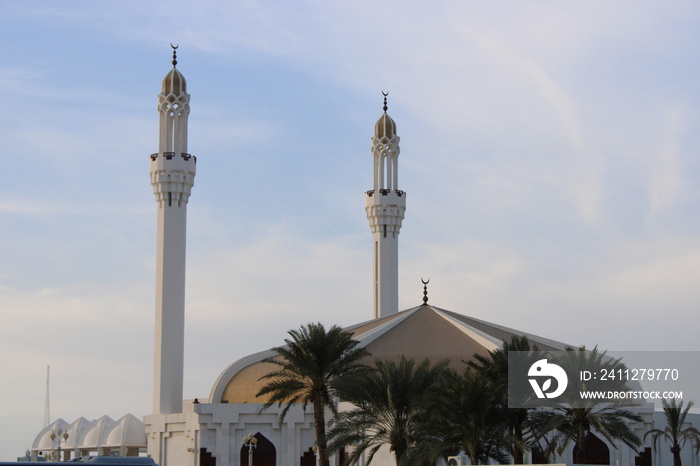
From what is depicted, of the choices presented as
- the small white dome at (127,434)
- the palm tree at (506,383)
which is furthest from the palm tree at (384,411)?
the small white dome at (127,434)

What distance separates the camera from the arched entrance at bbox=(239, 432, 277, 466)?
5116cm

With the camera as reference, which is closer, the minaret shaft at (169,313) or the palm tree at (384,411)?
the palm tree at (384,411)

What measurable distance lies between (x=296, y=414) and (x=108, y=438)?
2067 cm

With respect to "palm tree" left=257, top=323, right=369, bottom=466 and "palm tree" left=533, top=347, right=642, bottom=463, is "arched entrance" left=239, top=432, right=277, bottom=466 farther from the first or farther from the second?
"palm tree" left=533, top=347, right=642, bottom=463

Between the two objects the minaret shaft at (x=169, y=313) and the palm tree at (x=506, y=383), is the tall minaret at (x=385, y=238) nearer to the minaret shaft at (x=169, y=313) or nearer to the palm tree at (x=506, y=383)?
the minaret shaft at (x=169, y=313)

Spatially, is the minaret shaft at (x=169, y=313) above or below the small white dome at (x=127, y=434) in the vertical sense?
above

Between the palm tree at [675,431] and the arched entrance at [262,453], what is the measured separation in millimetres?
16461

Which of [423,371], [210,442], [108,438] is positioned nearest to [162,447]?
[210,442]

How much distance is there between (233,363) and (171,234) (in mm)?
6939

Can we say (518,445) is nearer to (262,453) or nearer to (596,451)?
(596,451)

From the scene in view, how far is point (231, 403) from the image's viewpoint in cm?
5238

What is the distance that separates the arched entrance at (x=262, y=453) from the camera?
5116 centimetres

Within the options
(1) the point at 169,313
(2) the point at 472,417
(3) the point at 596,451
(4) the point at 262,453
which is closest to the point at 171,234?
(1) the point at 169,313

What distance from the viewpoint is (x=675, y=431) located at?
4669 centimetres
